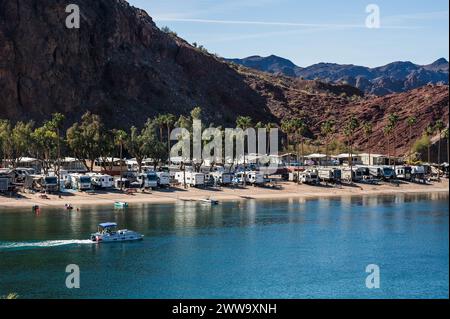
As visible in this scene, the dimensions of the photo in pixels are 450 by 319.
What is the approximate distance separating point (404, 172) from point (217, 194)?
126 feet

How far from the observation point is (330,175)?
11856 cm

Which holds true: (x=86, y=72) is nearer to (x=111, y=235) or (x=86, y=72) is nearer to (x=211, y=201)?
Answer: (x=211, y=201)

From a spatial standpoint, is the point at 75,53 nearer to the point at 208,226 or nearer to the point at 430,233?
the point at 208,226

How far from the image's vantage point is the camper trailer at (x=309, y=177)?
117 meters

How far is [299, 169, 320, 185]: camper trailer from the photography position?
11656 centimetres

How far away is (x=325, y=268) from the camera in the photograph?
56.9 metres

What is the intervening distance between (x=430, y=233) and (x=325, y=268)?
17716 mm

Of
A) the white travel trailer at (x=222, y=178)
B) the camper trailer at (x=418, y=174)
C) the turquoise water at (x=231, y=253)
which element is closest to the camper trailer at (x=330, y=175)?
the camper trailer at (x=418, y=174)

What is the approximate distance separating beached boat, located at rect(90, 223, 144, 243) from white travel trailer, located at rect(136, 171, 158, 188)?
3522 centimetres

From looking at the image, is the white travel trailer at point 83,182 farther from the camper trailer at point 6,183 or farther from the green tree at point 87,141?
the green tree at point 87,141

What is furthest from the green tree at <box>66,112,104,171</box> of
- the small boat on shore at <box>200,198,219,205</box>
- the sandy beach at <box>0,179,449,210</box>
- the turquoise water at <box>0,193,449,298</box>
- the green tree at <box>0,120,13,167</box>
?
the turquoise water at <box>0,193,449,298</box>
